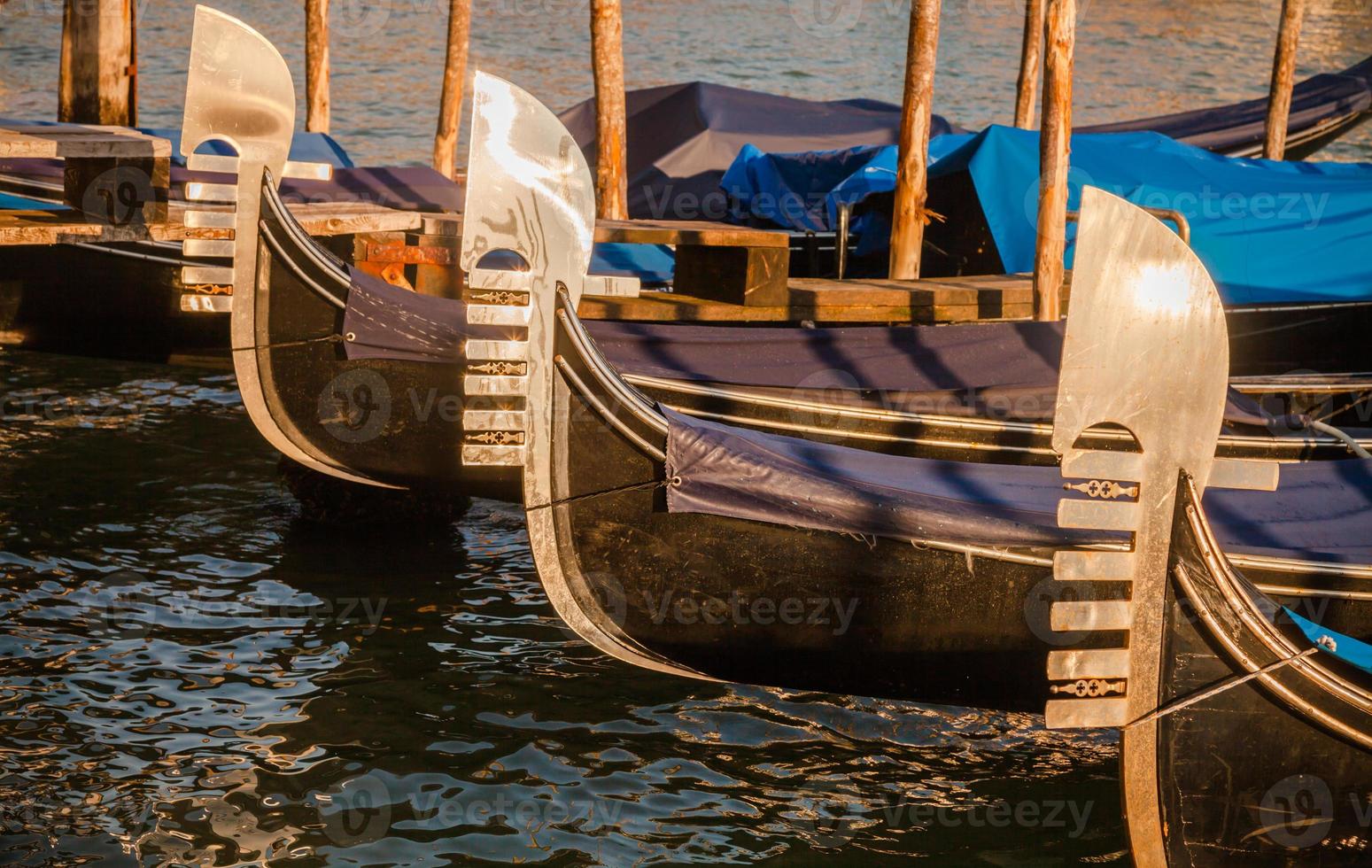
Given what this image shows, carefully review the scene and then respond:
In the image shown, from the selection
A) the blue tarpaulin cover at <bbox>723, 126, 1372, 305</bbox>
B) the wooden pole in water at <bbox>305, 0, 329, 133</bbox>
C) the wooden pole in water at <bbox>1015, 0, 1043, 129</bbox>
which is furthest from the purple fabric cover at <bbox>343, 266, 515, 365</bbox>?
the wooden pole in water at <bbox>1015, 0, 1043, 129</bbox>

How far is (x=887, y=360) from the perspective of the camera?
6.36m

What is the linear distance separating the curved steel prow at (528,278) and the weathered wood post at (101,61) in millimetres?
4269

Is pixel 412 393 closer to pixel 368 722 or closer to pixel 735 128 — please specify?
pixel 368 722

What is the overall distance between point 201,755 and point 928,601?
2368 mm

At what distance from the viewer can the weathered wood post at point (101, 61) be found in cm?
783

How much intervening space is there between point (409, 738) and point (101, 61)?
4.49 m

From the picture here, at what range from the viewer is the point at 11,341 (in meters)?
9.13

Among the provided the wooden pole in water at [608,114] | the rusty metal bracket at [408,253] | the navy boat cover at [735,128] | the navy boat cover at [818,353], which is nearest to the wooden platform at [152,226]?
the rusty metal bracket at [408,253]

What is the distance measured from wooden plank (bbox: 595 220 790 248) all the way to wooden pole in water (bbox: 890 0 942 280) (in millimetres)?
1056

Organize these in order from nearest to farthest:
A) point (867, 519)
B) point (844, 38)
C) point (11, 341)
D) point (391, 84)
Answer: point (867, 519)
point (11, 341)
point (391, 84)
point (844, 38)

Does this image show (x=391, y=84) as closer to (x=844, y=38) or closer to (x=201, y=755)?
(x=844, y=38)

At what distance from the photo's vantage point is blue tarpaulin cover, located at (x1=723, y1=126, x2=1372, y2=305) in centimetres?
834

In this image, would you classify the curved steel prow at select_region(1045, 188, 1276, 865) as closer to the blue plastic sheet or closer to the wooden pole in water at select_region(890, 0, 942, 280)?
the blue plastic sheet

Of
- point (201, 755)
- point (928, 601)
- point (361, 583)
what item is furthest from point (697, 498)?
point (361, 583)
